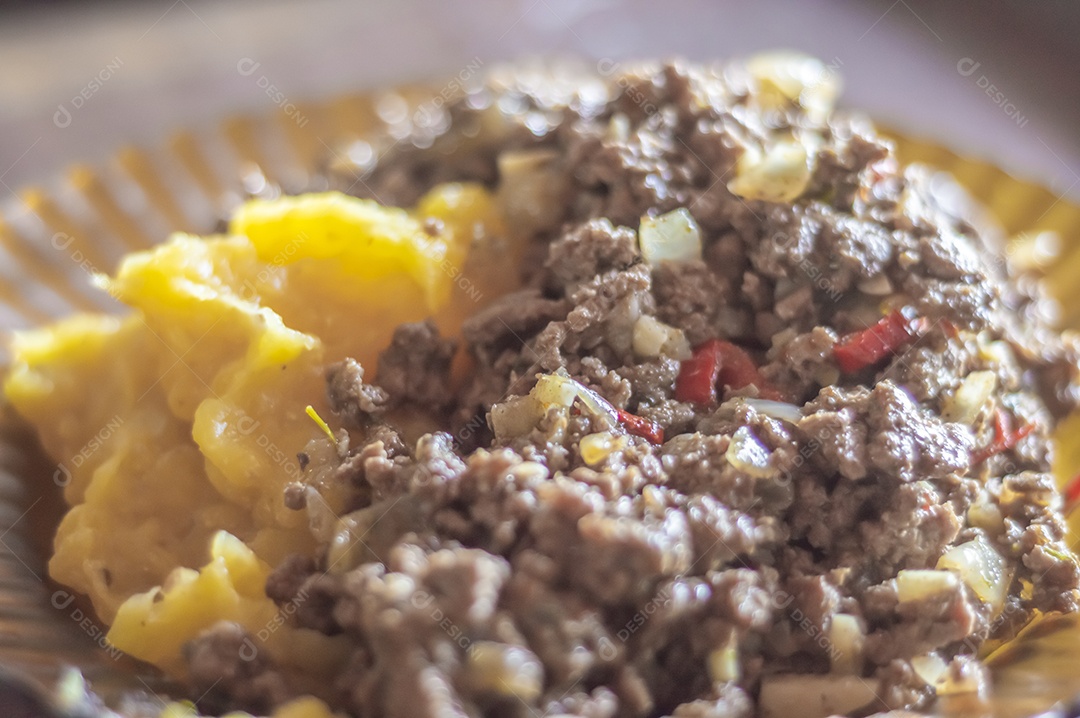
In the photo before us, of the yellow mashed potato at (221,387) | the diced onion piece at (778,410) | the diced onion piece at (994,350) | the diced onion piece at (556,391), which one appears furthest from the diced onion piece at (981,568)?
the yellow mashed potato at (221,387)

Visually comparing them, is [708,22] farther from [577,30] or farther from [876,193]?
[876,193]

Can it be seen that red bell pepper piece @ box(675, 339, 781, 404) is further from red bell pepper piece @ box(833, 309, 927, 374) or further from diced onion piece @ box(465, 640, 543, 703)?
diced onion piece @ box(465, 640, 543, 703)

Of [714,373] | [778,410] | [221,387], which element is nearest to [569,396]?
[714,373]

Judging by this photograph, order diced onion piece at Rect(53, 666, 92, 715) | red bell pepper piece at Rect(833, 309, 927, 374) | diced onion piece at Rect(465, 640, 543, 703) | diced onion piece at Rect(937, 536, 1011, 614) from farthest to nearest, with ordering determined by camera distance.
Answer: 1. red bell pepper piece at Rect(833, 309, 927, 374)
2. diced onion piece at Rect(937, 536, 1011, 614)
3. diced onion piece at Rect(53, 666, 92, 715)
4. diced onion piece at Rect(465, 640, 543, 703)

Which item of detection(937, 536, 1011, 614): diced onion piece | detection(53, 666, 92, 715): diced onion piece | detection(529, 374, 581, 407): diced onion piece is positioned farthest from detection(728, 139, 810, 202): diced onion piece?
detection(53, 666, 92, 715): diced onion piece

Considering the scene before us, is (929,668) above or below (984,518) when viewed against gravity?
below

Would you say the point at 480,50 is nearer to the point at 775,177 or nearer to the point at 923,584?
the point at 775,177
